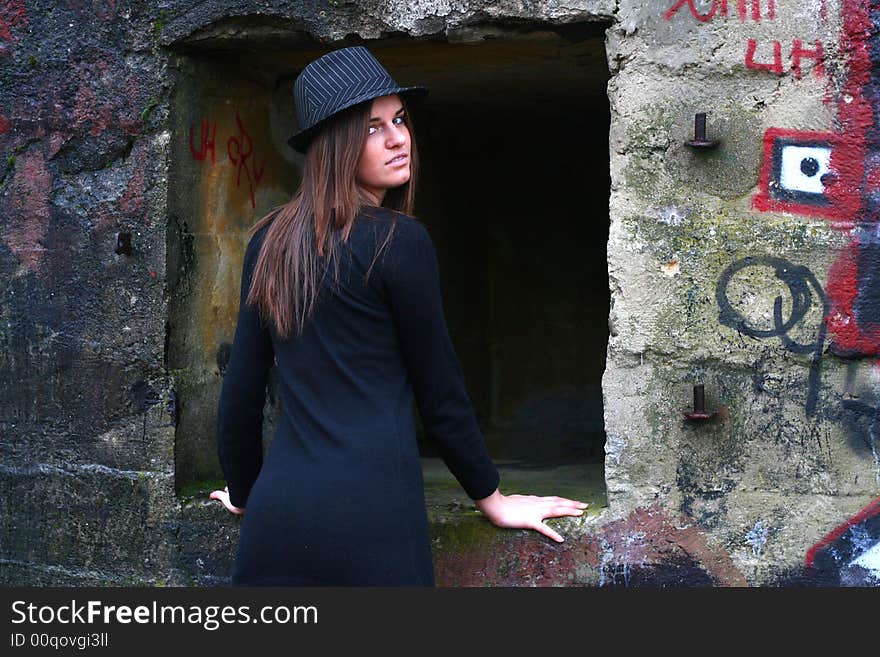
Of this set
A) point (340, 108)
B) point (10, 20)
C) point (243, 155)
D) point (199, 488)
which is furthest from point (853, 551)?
point (10, 20)

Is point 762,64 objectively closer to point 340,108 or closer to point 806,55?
point 806,55

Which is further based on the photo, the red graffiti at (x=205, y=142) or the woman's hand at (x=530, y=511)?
the red graffiti at (x=205, y=142)

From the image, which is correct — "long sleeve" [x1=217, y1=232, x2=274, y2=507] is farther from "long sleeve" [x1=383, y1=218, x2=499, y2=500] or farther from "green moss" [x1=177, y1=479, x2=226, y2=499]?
"green moss" [x1=177, y1=479, x2=226, y2=499]

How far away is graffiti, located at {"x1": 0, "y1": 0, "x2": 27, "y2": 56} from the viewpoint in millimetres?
3400

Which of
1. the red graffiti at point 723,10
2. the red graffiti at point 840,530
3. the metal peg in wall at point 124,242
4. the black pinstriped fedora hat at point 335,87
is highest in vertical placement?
the red graffiti at point 723,10

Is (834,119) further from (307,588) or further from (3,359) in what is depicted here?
(3,359)

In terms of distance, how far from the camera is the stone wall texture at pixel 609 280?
2791 mm

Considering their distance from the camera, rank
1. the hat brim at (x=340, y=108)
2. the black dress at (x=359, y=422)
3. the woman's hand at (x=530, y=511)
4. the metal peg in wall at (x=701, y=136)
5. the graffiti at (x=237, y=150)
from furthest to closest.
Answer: the graffiti at (x=237, y=150)
the metal peg in wall at (x=701, y=136)
the woman's hand at (x=530, y=511)
the hat brim at (x=340, y=108)
the black dress at (x=359, y=422)

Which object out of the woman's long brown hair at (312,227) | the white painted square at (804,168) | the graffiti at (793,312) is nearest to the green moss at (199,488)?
the woman's long brown hair at (312,227)

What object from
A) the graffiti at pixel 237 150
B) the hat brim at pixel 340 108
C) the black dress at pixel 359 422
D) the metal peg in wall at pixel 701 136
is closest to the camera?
the black dress at pixel 359 422

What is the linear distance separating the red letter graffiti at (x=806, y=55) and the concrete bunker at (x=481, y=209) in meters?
0.55

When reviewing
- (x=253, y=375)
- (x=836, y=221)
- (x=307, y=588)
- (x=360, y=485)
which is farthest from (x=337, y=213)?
(x=836, y=221)

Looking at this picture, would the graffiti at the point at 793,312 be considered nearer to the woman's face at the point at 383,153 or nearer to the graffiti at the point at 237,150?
the woman's face at the point at 383,153

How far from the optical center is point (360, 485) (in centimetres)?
215
